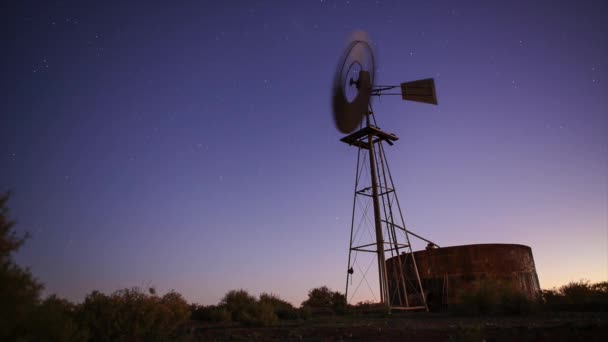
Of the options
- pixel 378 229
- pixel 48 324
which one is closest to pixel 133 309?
pixel 48 324

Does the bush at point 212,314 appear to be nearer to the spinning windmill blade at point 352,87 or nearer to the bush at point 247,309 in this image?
the bush at point 247,309

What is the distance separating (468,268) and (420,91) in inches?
414

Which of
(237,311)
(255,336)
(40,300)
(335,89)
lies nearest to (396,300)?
(237,311)

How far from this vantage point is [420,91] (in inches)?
866

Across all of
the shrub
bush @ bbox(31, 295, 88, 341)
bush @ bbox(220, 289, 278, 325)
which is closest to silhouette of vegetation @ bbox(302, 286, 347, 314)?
the shrub

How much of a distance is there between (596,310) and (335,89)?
16.0m

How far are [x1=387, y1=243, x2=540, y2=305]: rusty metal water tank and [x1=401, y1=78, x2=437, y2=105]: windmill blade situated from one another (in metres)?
8.82

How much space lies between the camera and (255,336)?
32.9 ft

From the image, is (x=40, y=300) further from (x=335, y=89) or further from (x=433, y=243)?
(x=433, y=243)

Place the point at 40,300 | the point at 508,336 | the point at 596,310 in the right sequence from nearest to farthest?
the point at 40,300 → the point at 508,336 → the point at 596,310

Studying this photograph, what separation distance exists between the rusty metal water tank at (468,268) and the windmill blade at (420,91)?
28.9ft

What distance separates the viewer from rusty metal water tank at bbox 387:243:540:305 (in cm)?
2136

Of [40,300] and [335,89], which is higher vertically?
[335,89]

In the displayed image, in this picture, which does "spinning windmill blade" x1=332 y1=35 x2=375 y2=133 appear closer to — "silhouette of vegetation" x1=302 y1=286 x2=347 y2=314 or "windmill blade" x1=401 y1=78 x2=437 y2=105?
"windmill blade" x1=401 y1=78 x2=437 y2=105
